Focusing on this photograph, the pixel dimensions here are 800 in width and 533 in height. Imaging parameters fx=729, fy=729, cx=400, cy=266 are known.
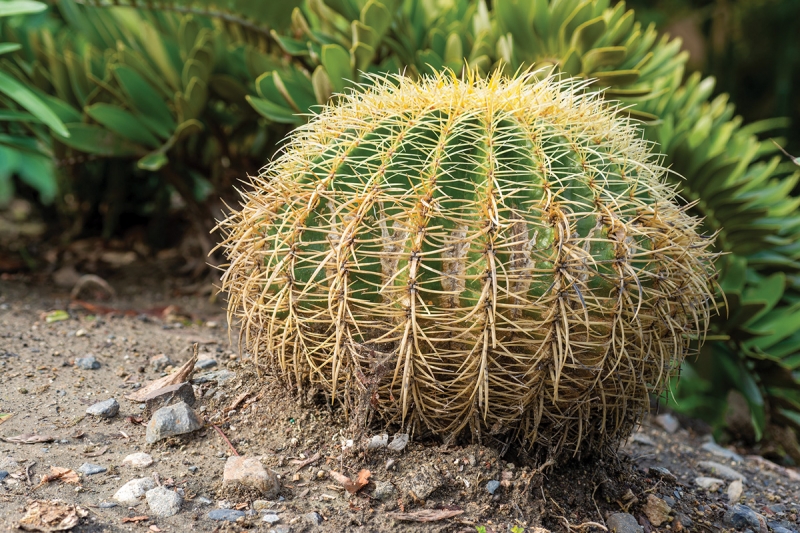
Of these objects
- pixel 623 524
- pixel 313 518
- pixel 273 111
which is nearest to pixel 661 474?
pixel 623 524

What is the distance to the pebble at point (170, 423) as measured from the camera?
193 cm

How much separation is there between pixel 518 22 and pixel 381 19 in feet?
A: 1.79

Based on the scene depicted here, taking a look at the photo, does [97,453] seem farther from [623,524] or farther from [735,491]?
[735,491]

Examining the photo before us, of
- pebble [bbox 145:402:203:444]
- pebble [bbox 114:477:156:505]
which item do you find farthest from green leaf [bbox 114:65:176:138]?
pebble [bbox 114:477:156:505]

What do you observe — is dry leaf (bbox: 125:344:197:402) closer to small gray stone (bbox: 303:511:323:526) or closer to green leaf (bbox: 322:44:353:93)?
small gray stone (bbox: 303:511:323:526)

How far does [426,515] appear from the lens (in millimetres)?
1693

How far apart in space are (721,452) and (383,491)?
1.76 meters

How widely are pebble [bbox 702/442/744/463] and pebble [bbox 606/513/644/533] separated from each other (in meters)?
1.19

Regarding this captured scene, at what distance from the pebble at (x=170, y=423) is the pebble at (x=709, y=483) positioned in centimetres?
160

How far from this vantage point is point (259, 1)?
3344 mm

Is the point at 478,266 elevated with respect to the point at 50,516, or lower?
elevated

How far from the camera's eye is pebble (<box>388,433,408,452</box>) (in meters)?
1.84

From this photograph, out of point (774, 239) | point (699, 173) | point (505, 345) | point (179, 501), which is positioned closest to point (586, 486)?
point (505, 345)

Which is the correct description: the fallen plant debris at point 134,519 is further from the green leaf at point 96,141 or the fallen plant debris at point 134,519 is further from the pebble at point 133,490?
the green leaf at point 96,141
